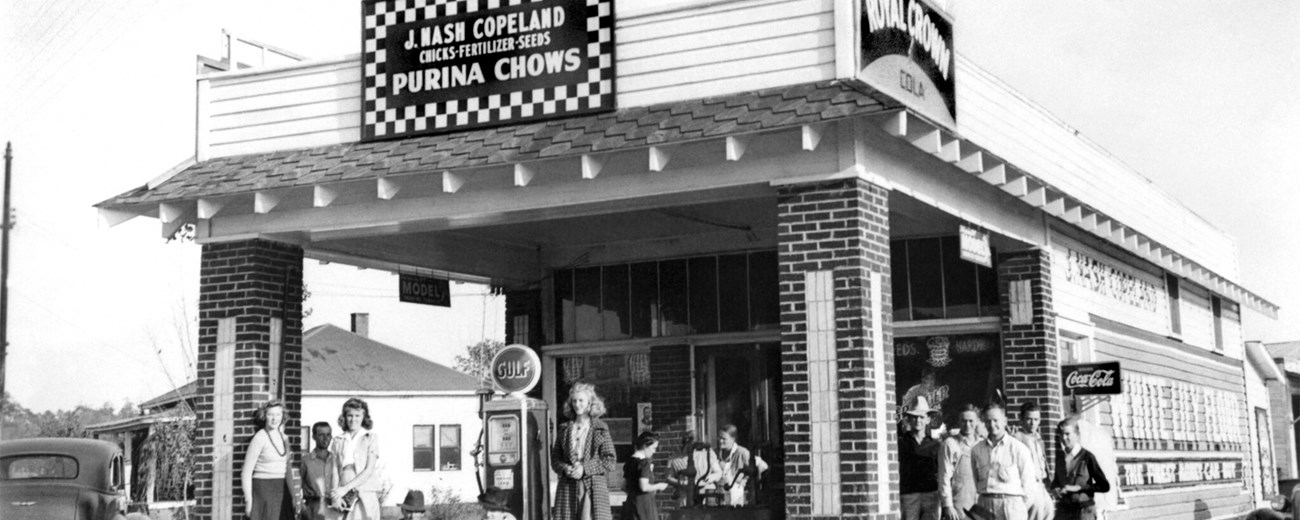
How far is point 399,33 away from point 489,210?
220 centimetres

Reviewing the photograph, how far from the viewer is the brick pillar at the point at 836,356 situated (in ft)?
39.4

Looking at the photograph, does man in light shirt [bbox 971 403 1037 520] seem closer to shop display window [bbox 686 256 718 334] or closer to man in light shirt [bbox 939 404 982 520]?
man in light shirt [bbox 939 404 982 520]

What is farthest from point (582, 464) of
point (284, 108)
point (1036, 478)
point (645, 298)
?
point (645, 298)

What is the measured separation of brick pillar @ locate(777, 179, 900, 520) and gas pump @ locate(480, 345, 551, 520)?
10.1 feet

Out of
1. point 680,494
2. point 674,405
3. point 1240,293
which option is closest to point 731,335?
point 674,405

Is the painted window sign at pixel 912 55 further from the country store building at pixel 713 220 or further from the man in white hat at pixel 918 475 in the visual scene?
the man in white hat at pixel 918 475

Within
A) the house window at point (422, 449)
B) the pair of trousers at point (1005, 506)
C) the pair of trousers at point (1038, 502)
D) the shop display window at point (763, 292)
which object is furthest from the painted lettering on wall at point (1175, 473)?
the house window at point (422, 449)

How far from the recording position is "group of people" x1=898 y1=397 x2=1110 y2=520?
1152 centimetres

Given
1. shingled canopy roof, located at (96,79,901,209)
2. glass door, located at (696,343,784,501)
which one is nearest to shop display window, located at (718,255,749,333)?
glass door, located at (696,343,784,501)

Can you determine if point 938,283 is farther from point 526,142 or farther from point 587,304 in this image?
point 526,142

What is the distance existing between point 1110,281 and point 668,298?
6.16 metres

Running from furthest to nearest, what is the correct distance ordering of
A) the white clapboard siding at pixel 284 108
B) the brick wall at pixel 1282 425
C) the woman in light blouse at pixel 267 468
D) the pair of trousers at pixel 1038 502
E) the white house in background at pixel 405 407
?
the white house in background at pixel 405 407
the brick wall at pixel 1282 425
the white clapboard siding at pixel 284 108
the woman in light blouse at pixel 267 468
the pair of trousers at pixel 1038 502

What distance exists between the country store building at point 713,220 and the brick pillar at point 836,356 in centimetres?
2

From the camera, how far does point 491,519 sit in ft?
37.9
